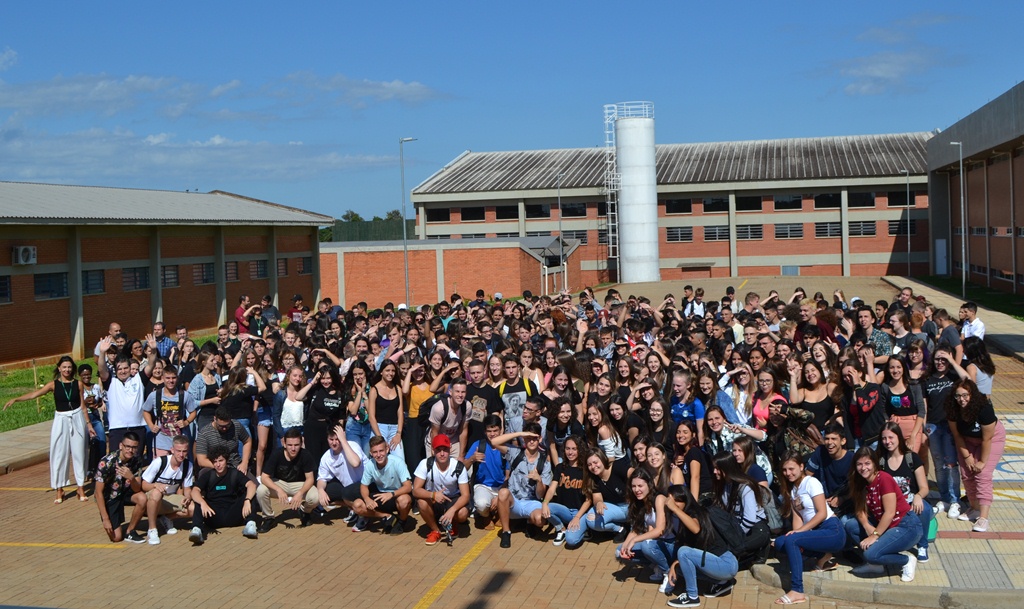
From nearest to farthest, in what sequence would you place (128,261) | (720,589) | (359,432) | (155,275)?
(720,589) → (359,432) → (128,261) → (155,275)

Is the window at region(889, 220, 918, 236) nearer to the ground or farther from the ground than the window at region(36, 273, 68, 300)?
farther from the ground

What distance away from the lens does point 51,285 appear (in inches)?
1169

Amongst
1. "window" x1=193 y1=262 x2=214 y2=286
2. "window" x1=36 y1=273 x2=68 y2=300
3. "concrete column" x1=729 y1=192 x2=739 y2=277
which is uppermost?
"concrete column" x1=729 y1=192 x2=739 y2=277

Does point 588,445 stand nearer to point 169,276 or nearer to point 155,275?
point 155,275

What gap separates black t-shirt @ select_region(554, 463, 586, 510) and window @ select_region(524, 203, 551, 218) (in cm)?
5863

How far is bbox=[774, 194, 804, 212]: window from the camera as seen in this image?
65.2 metres

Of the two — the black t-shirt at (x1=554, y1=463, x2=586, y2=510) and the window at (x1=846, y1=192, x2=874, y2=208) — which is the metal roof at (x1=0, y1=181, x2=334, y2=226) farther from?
the window at (x1=846, y1=192, x2=874, y2=208)

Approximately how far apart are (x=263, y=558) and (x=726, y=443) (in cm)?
487

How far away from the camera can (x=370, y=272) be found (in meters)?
55.0

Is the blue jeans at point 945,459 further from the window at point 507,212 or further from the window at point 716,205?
the window at point 507,212

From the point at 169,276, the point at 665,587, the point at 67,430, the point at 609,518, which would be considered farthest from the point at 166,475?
the point at 169,276

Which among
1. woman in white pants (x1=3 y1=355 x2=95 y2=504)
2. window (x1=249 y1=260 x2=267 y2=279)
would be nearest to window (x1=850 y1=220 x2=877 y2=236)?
window (x1=249 y1=260 x2=267 y2=279)

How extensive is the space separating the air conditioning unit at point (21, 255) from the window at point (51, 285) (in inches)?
37.8

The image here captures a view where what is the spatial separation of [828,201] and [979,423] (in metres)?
57.4
